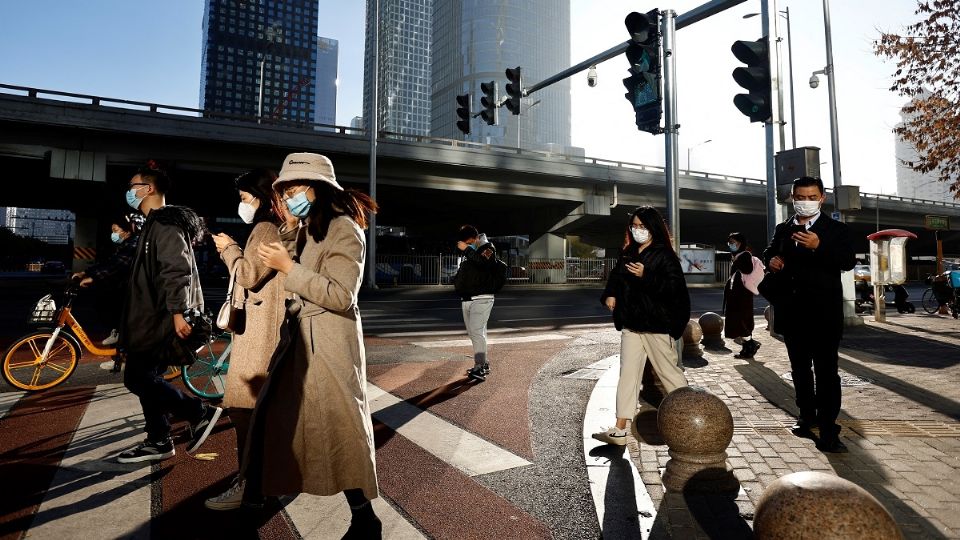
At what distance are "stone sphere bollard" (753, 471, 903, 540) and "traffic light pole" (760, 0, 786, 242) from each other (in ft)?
13.5

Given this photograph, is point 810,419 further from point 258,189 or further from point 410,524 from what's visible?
point 258,189

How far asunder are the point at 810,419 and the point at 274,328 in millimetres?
3970

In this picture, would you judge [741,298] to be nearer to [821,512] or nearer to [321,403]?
[821,512]

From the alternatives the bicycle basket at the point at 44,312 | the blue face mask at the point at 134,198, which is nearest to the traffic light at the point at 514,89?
the bicycle basket at the point at 44,312

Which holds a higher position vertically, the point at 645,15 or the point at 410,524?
the point at 645,15

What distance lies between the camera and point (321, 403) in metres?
2.22

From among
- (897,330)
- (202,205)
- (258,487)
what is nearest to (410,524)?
(258,487)

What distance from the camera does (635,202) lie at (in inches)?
1316

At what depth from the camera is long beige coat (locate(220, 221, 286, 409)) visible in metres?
2.68

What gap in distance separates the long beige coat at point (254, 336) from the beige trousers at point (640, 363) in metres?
2.64

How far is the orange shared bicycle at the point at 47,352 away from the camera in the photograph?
5.36 metres

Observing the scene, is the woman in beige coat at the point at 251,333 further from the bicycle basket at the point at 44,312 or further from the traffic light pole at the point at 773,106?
the traffic light pole at the point at 773,106

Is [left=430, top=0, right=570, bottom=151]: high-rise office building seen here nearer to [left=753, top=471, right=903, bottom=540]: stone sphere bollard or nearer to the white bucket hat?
the white bucket hat

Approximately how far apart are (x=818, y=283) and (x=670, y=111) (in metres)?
2.83
